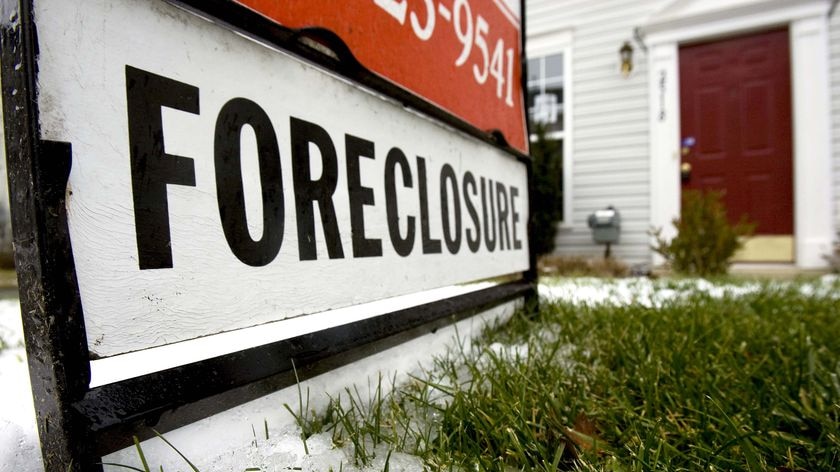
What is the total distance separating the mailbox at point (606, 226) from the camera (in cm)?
546

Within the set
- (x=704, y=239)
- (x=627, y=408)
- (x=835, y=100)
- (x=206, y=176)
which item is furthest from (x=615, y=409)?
(x=835, y=100)

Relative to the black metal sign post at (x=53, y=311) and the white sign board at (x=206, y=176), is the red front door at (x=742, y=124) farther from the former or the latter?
the black metal sign post at (x=53, y=311)

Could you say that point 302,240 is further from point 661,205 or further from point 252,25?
point 661,205

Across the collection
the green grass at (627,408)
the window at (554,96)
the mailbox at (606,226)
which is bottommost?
the green grass at (627,408)

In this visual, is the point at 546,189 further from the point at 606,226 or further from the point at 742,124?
the point at 742,124

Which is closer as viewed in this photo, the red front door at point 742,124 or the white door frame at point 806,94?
the white door frame at point 806,94

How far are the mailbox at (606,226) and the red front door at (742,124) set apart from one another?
2.68 feet

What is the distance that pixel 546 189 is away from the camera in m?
5.82

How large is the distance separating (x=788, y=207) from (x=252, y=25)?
5.69 metres

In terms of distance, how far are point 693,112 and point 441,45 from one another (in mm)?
4946

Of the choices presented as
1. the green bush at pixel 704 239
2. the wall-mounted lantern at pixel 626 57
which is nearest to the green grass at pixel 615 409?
the green bush at pixel 704 239

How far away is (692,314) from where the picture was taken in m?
1.73

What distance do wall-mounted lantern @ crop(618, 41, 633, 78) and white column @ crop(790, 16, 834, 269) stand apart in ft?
4.98

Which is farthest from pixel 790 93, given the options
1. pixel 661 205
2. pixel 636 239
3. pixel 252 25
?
pixel 252 25
